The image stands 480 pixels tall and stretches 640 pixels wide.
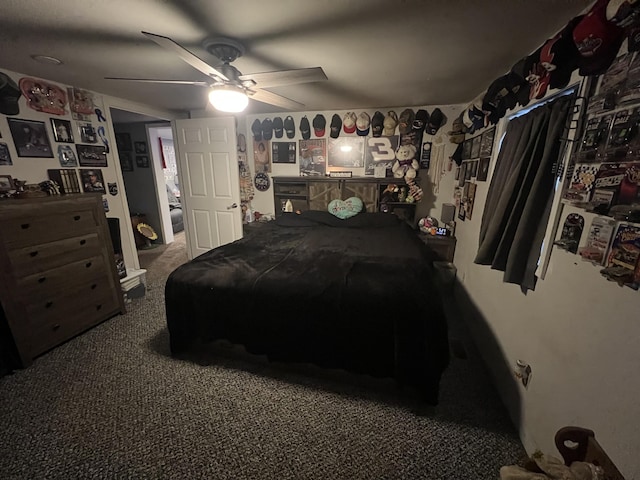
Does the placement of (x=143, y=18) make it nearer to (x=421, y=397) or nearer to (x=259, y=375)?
(x=259, y=375)

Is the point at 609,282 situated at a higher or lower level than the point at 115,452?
higher

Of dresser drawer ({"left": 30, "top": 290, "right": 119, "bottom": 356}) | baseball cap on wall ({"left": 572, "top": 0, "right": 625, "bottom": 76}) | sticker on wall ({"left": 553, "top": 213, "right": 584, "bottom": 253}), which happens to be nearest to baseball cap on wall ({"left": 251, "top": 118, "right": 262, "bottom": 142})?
dresser drawer ({"left": 30, "top": 290, "right": 119, "bottom": 356})

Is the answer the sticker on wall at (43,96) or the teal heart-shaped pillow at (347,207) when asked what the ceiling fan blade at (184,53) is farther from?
the teal heart-shaped pillow at (347,207)

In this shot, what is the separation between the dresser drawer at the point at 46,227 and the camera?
5.75 feet

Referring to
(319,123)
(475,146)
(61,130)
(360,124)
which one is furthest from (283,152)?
(475,146)

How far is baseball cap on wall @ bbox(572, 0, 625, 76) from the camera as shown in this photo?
3.23 feet

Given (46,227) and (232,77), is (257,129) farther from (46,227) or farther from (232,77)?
(46,227)

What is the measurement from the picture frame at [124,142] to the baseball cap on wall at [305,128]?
327cm

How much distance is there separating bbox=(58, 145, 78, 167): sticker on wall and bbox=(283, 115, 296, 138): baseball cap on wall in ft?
7.97

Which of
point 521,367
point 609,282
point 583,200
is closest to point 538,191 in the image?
point 583,200

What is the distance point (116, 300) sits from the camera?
2521 mm

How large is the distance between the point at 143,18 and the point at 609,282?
7.82ft

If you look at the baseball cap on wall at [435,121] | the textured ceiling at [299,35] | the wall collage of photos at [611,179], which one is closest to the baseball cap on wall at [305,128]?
the textured ceiling at [299,35]

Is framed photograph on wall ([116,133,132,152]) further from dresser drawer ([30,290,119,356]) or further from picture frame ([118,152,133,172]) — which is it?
dresser drawer ([30,290,119,356])
